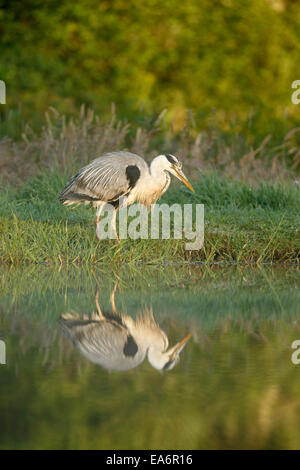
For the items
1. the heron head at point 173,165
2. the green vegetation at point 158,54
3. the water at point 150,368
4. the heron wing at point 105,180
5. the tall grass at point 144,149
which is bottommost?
the water at point 150,368

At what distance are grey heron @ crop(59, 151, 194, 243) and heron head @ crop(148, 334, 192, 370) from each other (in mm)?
4175

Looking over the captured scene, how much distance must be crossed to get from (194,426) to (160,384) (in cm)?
63

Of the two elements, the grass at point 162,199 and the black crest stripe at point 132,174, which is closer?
the grass at point 162,199

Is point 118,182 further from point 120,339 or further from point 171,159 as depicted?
point 120,339

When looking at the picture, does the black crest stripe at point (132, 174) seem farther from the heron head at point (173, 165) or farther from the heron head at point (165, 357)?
the heron head at point (165, 357)

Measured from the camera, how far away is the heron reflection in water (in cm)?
404

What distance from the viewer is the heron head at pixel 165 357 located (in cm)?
392

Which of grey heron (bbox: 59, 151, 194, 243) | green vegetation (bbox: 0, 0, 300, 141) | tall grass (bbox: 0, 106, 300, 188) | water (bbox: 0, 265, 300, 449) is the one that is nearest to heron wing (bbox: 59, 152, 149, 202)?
grey heron (bbox: 59, 151, 194, 243)

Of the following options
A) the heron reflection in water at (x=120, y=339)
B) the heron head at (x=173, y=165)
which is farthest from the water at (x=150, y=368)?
the heron head at (x=173, y=165)

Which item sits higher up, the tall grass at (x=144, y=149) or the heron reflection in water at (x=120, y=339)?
the tall grass at (x=144, y=149)

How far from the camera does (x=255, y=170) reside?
11523mm


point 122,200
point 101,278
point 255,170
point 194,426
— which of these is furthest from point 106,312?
point 255,170

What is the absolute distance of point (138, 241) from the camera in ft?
27.1

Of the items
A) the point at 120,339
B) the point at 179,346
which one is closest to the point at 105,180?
the point at 120,339
